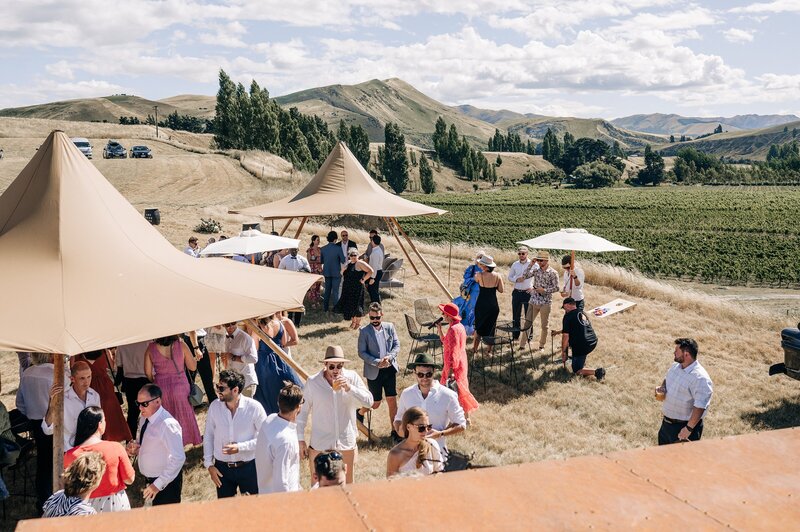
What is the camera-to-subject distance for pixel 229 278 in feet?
21.0

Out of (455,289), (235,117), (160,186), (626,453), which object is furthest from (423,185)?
(626,453)

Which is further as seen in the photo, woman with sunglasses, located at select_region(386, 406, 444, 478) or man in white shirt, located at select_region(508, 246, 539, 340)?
man in white shirt, located at select_region(508, 246, 539, 340)

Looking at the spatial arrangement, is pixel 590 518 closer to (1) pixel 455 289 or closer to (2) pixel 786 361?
(2) pixel 786 361

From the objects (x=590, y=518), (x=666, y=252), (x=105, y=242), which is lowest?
(x=666, y=252)

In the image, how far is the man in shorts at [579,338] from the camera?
973 centimetres

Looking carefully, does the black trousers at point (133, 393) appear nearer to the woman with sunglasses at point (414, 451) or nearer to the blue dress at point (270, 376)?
the blue dress at point (270, 376)

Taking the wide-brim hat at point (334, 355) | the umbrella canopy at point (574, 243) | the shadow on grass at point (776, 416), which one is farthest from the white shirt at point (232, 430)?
the shadow on grass at point (776, 416)

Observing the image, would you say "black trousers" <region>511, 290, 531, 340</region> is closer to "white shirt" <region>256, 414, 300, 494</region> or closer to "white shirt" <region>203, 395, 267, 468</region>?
"white shirt" <region>203, 395, 267, 468</region>

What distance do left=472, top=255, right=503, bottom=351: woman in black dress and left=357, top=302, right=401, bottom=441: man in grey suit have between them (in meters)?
2.97

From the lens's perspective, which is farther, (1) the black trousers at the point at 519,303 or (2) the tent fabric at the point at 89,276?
(1) the black trousers at the point at 519,303

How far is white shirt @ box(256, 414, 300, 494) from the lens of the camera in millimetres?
4594

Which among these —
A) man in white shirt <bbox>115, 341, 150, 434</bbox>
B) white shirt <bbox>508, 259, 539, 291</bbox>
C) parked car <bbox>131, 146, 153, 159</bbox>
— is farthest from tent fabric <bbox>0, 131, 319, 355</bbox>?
parked car <bbox>131, 146, 153, 159</bbox>

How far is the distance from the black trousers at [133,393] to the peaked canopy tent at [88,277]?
1.69 m

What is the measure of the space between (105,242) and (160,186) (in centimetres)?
4053
